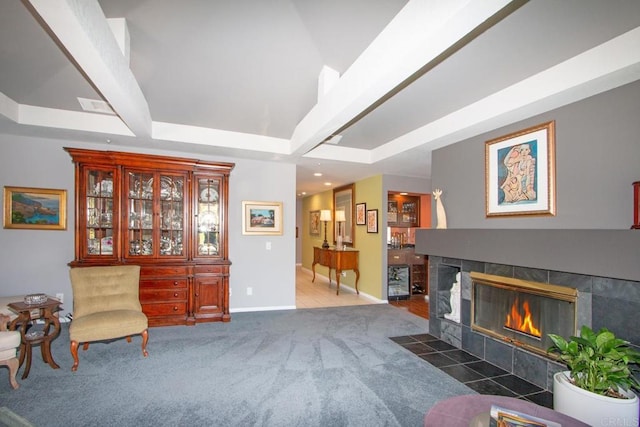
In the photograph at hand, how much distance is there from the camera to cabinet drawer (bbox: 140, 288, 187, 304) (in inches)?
156

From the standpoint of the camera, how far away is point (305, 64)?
265cm

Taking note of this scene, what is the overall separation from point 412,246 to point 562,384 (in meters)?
4.59

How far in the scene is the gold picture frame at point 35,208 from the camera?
3.91m

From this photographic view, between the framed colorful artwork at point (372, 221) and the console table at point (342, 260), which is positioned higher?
the framed colorful artwork at point (372, 221)

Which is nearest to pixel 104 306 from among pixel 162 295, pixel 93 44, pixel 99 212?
pixel 162 295

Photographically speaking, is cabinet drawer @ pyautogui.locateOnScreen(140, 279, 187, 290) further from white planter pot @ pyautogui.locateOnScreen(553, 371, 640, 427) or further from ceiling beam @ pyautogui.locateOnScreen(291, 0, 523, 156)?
white planter pot @ pyautogui.locateOnScreen(553, 371, 640, 427)

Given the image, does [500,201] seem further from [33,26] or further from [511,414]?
[33,26]

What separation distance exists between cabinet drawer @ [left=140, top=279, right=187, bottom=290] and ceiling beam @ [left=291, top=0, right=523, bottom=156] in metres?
2.81

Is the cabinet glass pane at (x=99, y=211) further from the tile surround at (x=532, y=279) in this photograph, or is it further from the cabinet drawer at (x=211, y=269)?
the tile surround at (x=532, y=279)

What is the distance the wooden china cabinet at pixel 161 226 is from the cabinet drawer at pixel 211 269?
0.01 metres

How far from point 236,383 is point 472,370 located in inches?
83.6

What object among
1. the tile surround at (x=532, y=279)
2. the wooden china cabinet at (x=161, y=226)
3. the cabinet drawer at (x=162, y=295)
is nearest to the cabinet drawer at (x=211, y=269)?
the wooden china cabinet at (x=161, y=226)

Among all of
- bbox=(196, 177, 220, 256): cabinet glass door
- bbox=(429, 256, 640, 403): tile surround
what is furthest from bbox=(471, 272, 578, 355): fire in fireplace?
bbox=(196, 177, 220, 256): cabinet glass door

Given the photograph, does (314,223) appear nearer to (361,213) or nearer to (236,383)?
(361,213)
